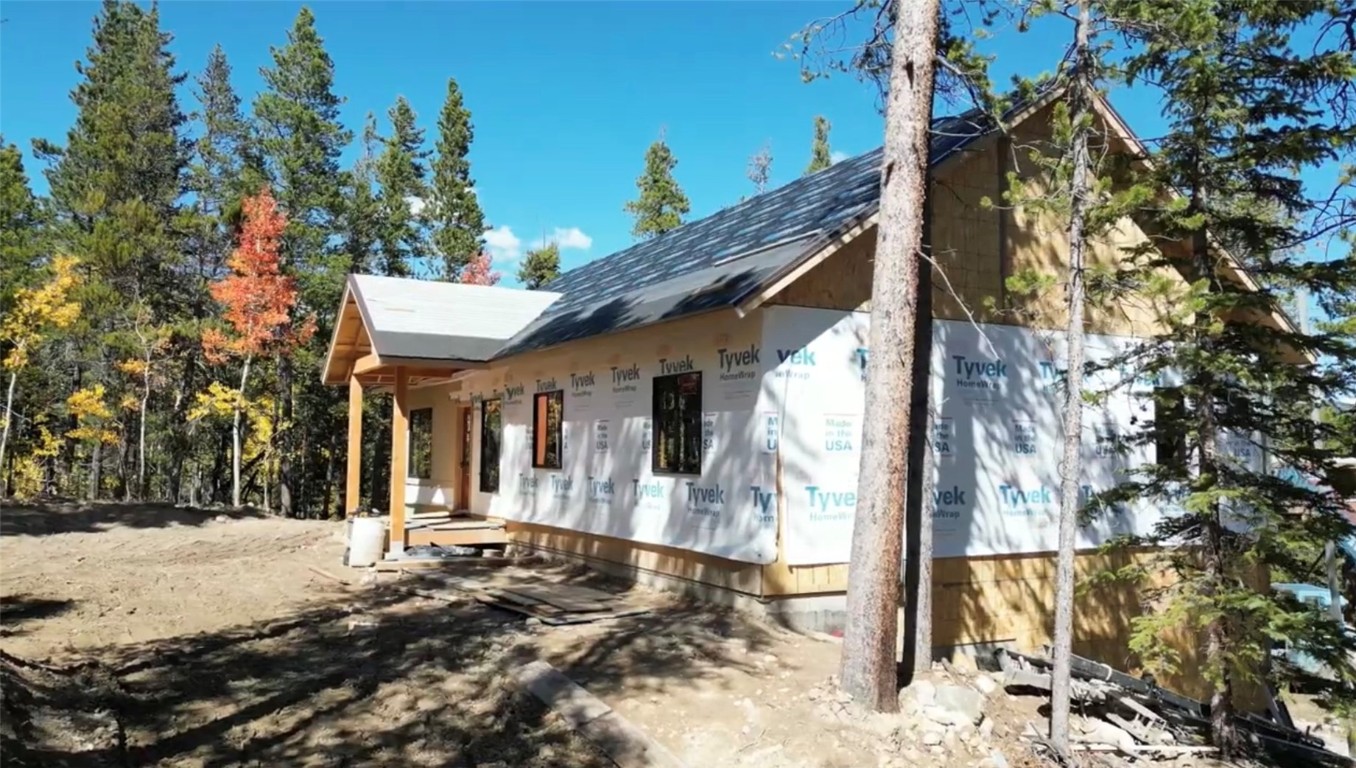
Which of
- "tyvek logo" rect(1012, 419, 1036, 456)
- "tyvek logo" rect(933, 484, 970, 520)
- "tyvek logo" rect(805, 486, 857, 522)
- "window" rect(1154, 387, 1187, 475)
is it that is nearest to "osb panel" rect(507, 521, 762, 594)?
"tyvek logo" rect(805, 486, 857, 522)

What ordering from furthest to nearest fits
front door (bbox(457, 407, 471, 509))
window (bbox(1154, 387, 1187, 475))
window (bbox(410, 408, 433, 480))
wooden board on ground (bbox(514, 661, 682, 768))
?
window (bbox(410, 408, 433, 480)), front door (bbox(457, 407, 471, 509)), window (bbox(1154, 387, 1187, 475)), wooden board on ground (bbox(514, 661, 682, 768))

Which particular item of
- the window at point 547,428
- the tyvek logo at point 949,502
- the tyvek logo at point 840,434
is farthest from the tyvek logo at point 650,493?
the tyvek logo at point 949,502

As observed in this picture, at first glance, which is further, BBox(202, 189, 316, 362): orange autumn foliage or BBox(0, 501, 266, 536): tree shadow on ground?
BBox(202, 189, 316, 362): orange autumn foliage

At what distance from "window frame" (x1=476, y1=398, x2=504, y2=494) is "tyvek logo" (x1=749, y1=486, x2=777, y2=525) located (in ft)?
25.1

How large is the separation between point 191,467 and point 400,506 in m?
29.6

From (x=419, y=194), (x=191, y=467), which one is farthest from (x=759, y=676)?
(x=191, y=467)

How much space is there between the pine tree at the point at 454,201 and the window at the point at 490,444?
1955cm

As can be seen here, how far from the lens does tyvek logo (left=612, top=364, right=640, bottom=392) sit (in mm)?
11398

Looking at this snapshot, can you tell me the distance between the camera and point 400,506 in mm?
13438

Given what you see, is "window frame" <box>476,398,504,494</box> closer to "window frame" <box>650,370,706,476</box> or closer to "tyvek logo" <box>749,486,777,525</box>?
"window frame" <box>650,370,706,476</box>

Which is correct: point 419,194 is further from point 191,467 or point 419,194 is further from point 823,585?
point 823,585

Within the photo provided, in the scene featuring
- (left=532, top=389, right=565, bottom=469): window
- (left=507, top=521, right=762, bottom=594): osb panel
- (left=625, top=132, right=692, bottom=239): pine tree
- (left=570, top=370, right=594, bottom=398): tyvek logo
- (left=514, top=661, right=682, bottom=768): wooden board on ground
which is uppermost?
(left=625, top=132, right=692, bottom=239): pine tree

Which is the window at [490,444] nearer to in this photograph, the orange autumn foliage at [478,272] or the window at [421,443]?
the window at [421,443]

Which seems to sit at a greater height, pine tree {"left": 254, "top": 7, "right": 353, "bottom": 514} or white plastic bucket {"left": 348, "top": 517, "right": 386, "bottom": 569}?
pine tree {"left": 254, "top": 7, "right": 353, "bottom": 514}
